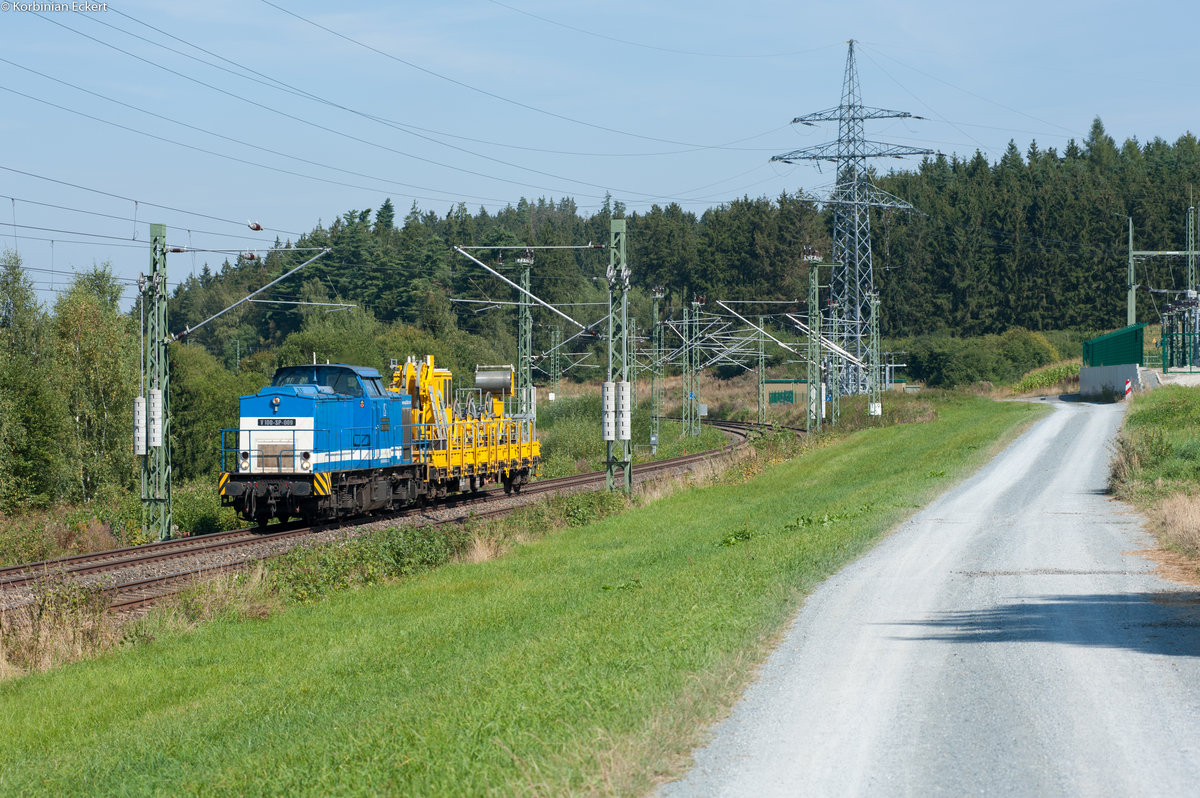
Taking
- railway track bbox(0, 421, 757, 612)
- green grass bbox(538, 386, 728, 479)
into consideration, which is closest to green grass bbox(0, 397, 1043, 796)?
railway track bbox(0, 421, 757, 612)

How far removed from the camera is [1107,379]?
61625 millimetres

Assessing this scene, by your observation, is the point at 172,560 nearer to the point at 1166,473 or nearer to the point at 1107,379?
the point at 1166,473

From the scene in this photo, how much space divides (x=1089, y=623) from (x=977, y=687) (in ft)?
10.9

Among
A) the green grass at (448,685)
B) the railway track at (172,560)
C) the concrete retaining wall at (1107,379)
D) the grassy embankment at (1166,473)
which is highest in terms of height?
the concrete retaining wall at (1107,379)

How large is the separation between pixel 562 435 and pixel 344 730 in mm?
49999

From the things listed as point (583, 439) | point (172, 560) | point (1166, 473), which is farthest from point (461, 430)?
point (583, 439)

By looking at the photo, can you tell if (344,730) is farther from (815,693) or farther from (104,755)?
(815,693)

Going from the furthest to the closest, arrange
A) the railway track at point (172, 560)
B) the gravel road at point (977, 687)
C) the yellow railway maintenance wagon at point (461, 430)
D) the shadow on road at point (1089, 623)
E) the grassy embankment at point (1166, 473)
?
the yellow railway maintenance wagon at point (461, 430)
the railway track at point (172, 560)
the grassy embankment at point (1166, 473)
the shadow on road at point (1089, 623)
the gravel road at point (977, 687)

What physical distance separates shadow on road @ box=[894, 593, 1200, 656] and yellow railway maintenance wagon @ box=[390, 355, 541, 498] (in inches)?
854

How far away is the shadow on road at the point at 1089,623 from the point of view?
11.1m

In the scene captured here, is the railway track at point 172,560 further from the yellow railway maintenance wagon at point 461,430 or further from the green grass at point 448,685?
the green grass at point 448,685

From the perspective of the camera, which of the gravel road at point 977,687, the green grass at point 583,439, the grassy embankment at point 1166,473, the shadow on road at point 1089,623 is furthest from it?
the green grass at point 583,439

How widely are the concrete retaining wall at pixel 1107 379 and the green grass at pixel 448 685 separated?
41.6 metres

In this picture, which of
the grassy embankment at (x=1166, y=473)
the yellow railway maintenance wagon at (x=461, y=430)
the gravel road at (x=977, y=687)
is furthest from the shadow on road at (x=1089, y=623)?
the yellow railway maintenance wagon at (x=461, y=430)
